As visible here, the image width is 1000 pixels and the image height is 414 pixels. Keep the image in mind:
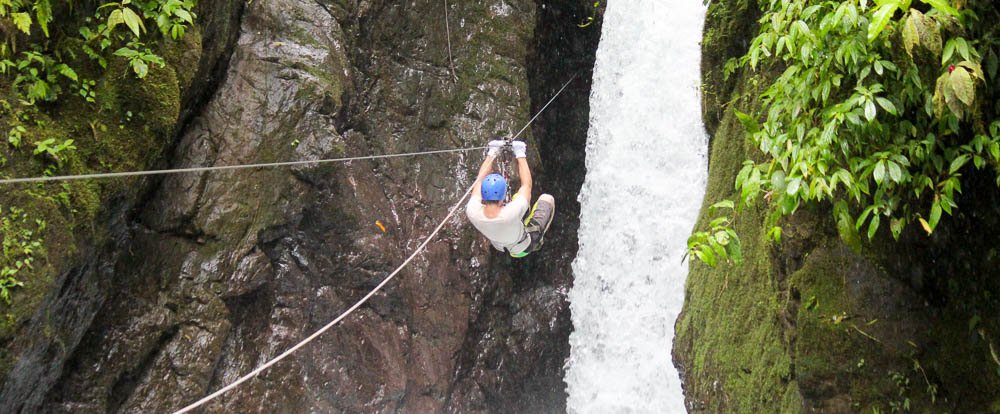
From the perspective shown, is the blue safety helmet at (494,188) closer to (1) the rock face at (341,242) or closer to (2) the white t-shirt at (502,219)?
(2) the white t-shirt at (502,219)

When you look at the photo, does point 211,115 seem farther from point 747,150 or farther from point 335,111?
point 747,150

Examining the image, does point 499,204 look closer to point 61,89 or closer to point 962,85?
point 962,85

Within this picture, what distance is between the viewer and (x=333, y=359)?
756cm

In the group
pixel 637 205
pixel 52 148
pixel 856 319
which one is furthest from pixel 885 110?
pixel 637 205

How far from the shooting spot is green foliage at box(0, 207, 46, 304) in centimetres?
450

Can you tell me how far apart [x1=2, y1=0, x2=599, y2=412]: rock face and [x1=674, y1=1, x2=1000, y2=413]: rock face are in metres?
3.74

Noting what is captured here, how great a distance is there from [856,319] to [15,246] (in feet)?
18.1

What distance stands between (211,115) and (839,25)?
18.6 feet

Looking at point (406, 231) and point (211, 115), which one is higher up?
point (211, 115)

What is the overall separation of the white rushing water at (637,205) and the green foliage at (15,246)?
275 inches

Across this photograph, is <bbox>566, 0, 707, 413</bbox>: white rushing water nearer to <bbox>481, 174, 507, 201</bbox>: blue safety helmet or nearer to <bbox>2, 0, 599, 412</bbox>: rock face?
<bbox>2, 0, 599, 412</bbox>: rock face

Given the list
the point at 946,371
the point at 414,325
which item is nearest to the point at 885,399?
the point at 946,371

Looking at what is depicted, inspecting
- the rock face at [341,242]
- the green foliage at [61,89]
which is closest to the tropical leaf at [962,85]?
the green foliage at [61,89]

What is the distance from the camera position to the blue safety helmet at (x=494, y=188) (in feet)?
16.0
